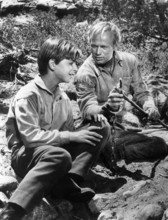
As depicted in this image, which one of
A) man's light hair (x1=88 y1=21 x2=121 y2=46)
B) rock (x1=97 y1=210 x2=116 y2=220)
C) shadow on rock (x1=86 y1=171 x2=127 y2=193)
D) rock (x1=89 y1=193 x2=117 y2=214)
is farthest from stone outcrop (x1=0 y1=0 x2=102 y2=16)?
rock (x1=97 y1=210 x2=116 y2=220)

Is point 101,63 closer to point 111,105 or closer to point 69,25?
point 111,105

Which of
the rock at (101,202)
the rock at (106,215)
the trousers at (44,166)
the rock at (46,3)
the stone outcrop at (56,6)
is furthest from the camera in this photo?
the rock at (46,3)

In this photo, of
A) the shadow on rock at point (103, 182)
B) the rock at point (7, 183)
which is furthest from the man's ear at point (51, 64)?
the shadow on rock at point (103, 182)

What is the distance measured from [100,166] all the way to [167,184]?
0.83 metres

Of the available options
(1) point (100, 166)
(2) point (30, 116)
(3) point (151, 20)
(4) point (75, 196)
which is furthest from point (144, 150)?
(3) point (151, 20)

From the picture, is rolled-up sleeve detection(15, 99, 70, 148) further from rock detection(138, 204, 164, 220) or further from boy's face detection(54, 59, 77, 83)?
rock detection(138, 204, 164, 220)

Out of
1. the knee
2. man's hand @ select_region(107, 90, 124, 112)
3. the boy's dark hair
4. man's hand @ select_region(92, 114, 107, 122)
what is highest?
the boy's dark hair

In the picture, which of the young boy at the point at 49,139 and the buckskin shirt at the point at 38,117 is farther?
the buckskin shirt at the point at 38,117

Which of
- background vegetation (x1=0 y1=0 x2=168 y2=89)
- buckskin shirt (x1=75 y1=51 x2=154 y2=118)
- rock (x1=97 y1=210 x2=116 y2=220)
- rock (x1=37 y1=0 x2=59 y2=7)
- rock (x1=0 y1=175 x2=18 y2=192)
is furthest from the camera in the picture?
rock (x1=37 y1=0 x2=59 y2=7)

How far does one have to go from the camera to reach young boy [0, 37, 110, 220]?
3.15 meters

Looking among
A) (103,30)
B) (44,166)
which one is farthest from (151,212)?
(103,30)

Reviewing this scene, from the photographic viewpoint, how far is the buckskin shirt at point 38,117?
330 centimetres

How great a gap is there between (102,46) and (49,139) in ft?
4.34

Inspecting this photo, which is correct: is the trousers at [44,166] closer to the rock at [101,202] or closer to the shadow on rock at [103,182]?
the rock at [101,202]
